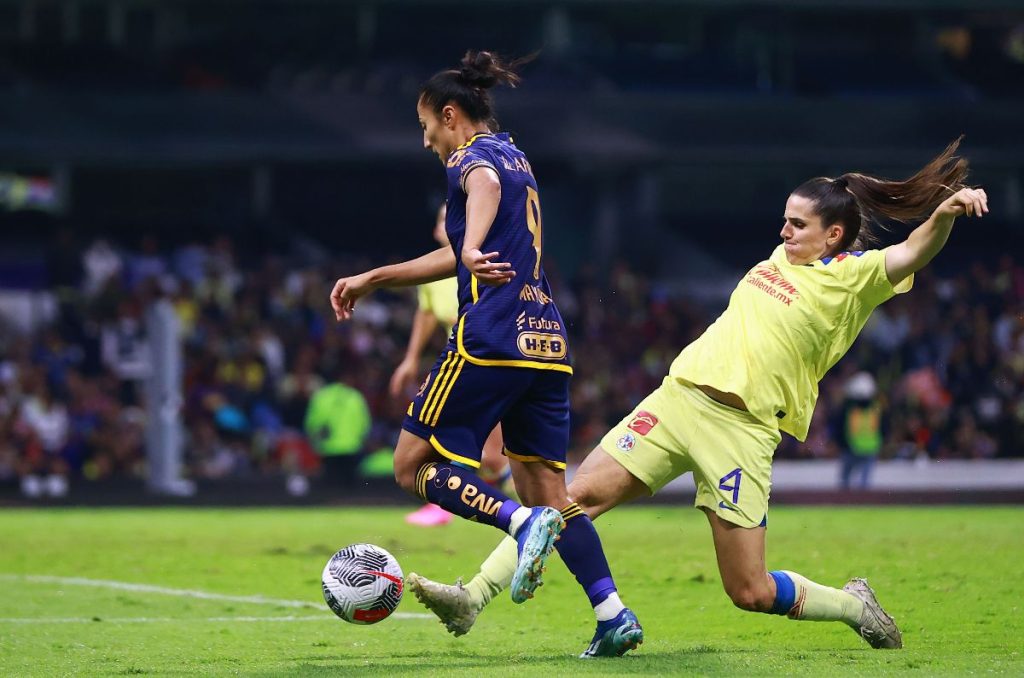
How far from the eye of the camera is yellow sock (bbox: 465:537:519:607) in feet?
20.6

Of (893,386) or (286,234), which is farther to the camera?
(286,234)

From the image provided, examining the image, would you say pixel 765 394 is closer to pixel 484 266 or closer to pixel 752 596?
pixel 752 596

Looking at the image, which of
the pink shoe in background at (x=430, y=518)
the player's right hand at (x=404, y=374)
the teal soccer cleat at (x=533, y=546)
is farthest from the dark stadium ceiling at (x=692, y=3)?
the teal soccer cleat at (x=533, y=546)

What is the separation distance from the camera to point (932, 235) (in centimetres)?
577

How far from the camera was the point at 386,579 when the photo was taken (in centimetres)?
625

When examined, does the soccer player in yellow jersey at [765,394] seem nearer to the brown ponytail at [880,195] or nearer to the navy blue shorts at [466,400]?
the brown ponytail at [880,195]

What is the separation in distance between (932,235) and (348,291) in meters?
2.14

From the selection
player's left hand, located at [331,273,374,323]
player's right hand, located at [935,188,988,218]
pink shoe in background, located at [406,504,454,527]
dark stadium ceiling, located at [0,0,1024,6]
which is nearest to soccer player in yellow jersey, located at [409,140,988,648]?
player's right hand, located at [935,188,988,218]

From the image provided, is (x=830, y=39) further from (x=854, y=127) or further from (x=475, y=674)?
(x=475, y=674)

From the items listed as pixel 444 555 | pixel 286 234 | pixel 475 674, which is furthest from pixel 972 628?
pixel 286 234

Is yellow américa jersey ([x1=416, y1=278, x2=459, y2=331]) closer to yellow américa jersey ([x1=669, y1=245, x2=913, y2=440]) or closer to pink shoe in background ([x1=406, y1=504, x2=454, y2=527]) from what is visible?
pink shoe in background ([x1=406, y1=504, x2=454, y2=527])

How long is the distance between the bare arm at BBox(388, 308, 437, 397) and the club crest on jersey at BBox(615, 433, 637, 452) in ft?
13.9

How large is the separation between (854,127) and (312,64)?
939 centimetres

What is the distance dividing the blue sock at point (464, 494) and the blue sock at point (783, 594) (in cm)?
107
